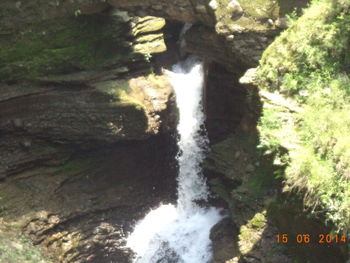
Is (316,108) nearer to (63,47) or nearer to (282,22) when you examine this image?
(282,22)

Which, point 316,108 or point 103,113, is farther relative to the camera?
point 103,113

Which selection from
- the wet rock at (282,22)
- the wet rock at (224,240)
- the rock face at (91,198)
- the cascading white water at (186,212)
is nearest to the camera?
the wet rock at (282,22)

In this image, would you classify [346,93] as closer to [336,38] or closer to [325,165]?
[336,38]

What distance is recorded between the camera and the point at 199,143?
1551cm

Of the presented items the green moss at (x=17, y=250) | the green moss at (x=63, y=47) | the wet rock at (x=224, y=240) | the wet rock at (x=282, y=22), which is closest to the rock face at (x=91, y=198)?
the green moss at (x=17, y=250)

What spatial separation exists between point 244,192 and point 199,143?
533 cm

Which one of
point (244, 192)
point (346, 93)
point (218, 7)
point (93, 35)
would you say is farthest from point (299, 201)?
point (93, 35)

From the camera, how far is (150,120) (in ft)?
43.5

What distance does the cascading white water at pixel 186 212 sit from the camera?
43.0 ft
